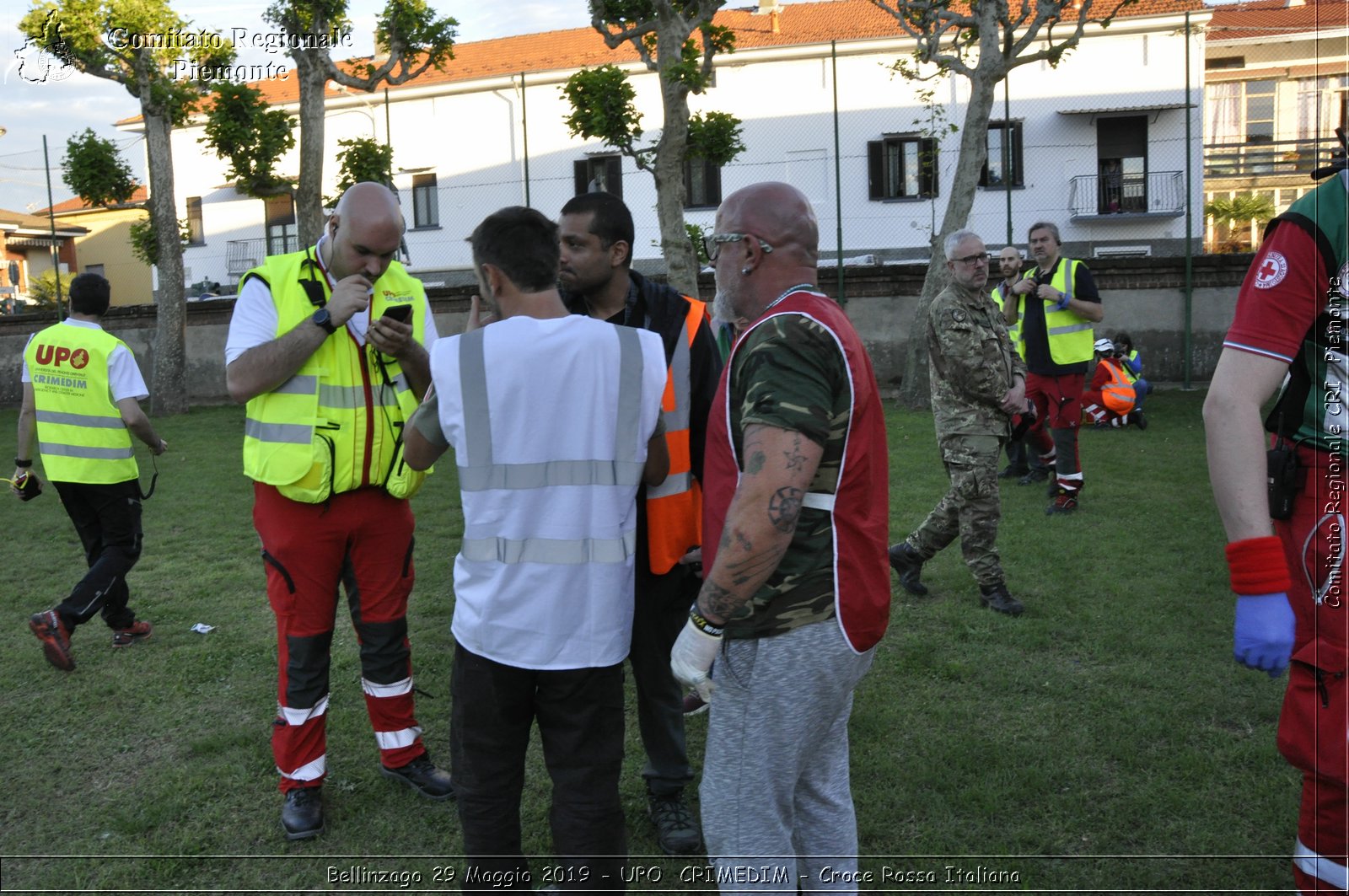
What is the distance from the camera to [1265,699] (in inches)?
181

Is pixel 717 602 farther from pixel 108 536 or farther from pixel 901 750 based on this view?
pixel 108 536

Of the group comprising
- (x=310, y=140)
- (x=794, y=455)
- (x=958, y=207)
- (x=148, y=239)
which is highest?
(x=310, y=140)

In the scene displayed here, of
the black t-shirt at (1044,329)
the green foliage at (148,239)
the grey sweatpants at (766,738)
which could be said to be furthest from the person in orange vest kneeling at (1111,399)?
the green foliage at (148,239)

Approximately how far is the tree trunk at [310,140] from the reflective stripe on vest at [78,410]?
9.82 m

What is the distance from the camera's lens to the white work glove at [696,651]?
2514mm

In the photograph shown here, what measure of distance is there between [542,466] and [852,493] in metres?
0.80

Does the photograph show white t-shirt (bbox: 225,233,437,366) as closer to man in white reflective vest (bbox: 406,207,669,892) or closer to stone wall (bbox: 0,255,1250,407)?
man in white reflective vest (bbox: 406,207,669,892)

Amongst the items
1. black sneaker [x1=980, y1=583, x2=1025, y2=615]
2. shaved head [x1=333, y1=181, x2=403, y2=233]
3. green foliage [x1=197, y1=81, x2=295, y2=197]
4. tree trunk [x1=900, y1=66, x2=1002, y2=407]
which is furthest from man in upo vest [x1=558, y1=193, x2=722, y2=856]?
Answer: green foliage [x1=197, y1=81, x2=295, y2=197]

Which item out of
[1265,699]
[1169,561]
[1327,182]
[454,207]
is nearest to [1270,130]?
[454,207]

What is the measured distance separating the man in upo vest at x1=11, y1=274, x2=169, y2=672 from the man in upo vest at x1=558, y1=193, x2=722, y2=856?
132 inches

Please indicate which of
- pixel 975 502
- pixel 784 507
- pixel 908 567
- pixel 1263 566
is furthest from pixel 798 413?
pixel 908 567

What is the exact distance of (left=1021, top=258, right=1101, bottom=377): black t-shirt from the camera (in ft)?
28.6

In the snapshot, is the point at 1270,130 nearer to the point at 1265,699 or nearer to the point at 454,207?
the point at 454,207

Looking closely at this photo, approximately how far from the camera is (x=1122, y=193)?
26266 mm
